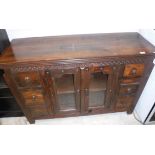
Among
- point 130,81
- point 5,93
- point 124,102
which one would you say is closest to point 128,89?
point 130,81

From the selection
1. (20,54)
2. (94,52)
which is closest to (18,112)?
(20,54)

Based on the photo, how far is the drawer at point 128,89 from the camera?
1.27 meters

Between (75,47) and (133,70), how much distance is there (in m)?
0.52

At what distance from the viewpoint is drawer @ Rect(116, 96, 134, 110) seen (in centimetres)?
140

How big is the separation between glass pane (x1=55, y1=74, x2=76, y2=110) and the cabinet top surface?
22cm

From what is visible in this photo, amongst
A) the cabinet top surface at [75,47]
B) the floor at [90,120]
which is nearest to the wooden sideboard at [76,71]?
the cabinet top surface at [75,47]

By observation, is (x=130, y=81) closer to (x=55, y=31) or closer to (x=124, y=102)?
(x=124, y=102)

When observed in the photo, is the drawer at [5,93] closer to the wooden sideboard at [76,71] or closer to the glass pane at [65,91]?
the wooden sideboard at [76,71]

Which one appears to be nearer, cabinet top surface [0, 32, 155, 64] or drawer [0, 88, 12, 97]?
cabinet top surface [0, 32, 155, 64]

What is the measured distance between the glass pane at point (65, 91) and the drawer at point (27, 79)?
6.8 inches

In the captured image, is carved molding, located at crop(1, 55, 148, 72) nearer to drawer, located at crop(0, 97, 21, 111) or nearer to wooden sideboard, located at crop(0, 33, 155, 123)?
wooden sideboard, located at crop(0, 33, 155, 123)

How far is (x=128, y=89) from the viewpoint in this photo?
1.30m

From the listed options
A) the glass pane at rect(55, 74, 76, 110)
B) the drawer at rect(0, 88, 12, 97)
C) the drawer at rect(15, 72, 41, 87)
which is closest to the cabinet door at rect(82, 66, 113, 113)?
the glass pane at rect(55, 74, 76, 110)

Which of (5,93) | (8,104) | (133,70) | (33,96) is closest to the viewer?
(133,70)
